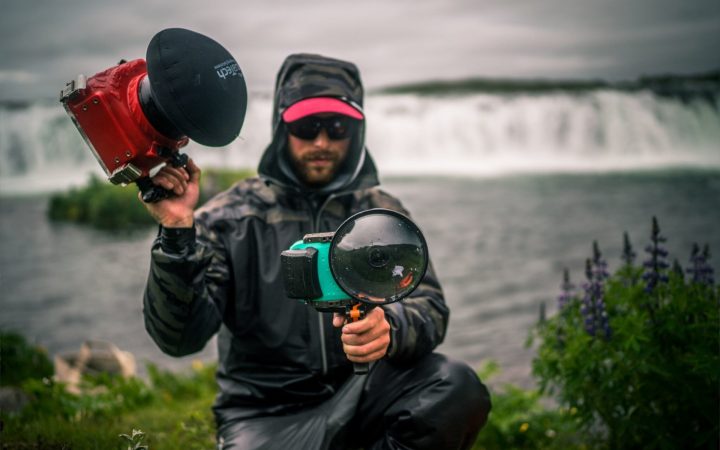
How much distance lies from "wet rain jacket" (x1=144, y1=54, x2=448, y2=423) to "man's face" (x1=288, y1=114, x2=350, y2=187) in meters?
0.06

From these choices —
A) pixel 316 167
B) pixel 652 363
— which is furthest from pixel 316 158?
pixel 652 363

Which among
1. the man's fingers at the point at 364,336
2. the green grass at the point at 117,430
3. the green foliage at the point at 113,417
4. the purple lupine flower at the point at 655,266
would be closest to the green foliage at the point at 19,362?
the green foliage at the point at 113,417

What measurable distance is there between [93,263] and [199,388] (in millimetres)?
7490

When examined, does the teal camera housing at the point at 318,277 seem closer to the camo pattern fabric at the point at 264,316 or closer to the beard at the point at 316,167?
the camo pattern fabric at the point at 264,316

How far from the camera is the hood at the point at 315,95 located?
3350 mm

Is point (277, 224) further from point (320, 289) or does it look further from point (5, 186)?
point (5, 186)

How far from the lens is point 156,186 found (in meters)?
2.42

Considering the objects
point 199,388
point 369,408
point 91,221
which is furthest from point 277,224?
point 91,221

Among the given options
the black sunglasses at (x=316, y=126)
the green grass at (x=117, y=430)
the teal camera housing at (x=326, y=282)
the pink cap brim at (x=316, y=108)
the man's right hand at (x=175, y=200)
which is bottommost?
the green grass at (x=117, y=430)

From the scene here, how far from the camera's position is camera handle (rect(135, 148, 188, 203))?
238 cm

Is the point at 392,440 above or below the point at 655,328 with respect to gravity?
below

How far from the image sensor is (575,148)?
25781mm

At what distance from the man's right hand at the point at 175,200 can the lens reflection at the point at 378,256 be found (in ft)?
2.26

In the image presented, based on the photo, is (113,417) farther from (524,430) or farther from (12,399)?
(524,430)
